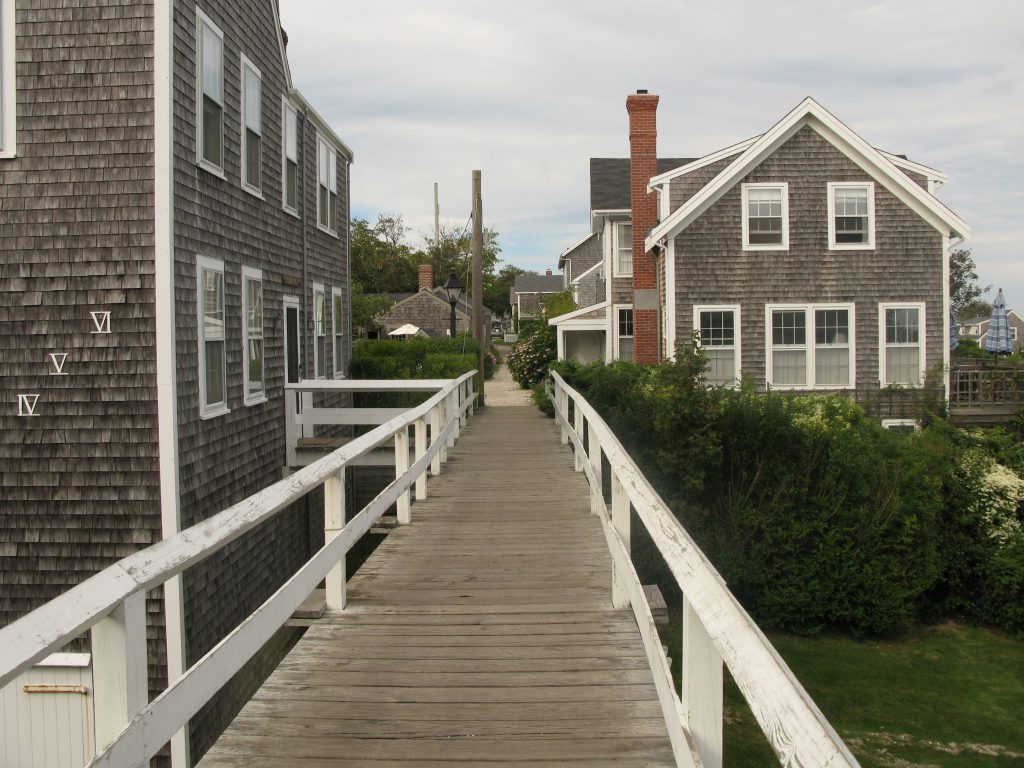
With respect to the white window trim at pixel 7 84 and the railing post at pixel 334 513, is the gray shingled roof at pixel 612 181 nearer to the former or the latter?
the white window trim at pixel 7 84

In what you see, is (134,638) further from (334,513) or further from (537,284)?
(537,284)

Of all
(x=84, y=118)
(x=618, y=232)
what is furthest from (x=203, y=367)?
(x=618, y=232)

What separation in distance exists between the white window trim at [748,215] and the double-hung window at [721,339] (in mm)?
1458

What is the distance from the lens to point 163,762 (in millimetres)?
9336

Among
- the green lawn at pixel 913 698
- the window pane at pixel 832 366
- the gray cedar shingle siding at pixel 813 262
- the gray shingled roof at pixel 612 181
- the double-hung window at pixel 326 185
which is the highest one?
the gray shingled roof at pixel 612 181

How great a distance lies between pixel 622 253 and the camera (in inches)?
1086

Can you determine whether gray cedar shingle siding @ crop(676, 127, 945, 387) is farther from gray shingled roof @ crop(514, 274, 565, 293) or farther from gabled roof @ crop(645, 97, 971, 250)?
gray shingled roof @ crop(514, 274, 565, 293)

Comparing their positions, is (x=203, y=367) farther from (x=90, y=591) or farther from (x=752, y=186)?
(x=752, y=186)

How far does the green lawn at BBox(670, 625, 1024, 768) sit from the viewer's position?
11.9 meters

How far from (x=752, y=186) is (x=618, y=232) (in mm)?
8048

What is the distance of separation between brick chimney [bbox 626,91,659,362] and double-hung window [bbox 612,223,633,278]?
→ 3404 mm

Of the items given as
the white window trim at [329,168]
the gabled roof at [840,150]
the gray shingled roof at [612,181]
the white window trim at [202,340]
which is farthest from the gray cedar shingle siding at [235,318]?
the gray shingled roof at [612,181]

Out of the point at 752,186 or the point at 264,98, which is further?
the point at 752,186

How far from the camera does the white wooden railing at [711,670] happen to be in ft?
5.72
